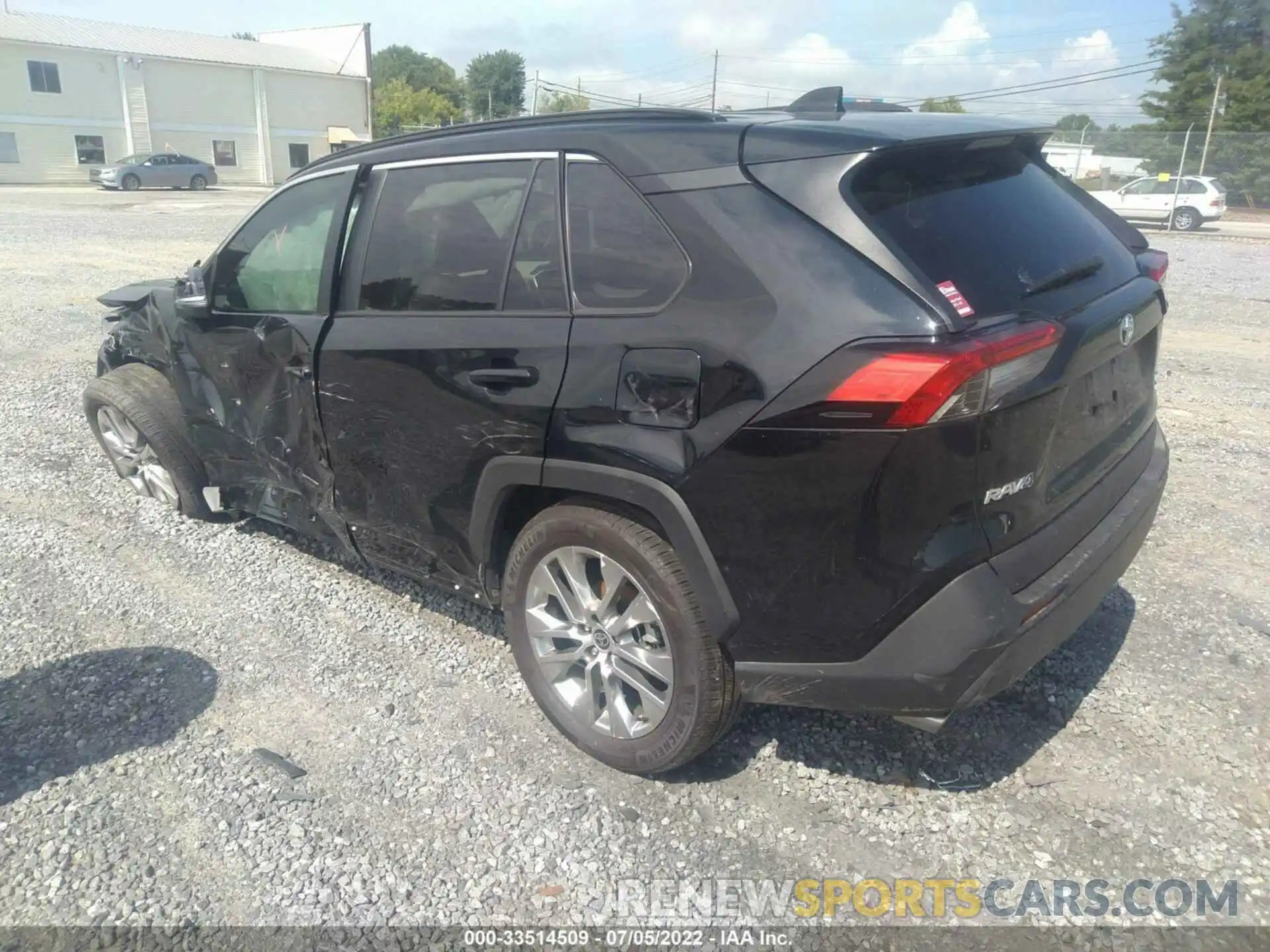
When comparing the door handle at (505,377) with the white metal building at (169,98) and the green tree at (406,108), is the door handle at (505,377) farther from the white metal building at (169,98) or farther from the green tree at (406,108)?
the green tree at (406,108)

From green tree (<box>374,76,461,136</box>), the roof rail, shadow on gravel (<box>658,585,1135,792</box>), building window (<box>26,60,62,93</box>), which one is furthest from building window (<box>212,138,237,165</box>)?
shadow on gravel (<box>658,585,1135,792</box>)

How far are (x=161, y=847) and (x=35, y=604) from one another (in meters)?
1.86

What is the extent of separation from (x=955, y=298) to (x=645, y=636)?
1.31m

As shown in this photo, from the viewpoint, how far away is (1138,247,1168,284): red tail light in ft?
10.3

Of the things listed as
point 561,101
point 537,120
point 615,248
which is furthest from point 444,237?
point 561,101

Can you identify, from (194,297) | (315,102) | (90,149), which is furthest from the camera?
(315,102)

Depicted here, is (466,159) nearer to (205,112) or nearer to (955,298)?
(955,298)

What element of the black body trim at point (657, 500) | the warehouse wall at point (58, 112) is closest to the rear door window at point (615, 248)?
the black body trim at point (657, 500)

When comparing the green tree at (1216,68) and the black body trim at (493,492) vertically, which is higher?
the green tree at (1216,68)

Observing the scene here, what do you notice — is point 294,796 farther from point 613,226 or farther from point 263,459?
point 613,226

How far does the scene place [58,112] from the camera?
141ft

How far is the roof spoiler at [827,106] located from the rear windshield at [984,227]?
478 millimetres

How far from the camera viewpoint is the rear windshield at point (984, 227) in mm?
2352

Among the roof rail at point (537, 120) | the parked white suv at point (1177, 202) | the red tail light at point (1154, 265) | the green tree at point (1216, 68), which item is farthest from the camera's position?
the green tree at point (1216, 68)
